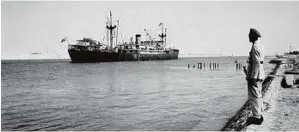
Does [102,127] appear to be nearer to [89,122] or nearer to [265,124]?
[89,122]

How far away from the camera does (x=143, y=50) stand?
10206 centimetres

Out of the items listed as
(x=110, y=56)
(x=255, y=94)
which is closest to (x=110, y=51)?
(x=110, y=56)

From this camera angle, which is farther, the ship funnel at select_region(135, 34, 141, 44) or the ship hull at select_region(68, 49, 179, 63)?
the ship funnel at select_region(135, 34, 141, 44)

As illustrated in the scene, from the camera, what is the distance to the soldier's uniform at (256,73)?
5711 mm

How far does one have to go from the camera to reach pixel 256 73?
224 inches

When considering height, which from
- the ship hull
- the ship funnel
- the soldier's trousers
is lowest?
the ship hull

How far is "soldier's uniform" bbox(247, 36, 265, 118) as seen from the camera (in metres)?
5.71

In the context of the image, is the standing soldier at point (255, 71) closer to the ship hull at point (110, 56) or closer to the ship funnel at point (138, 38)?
the ship hull at point (110, 56)

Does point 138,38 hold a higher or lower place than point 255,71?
higher

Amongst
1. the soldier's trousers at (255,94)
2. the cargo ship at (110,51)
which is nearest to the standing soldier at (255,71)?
the soldier's trousers at (255,94)

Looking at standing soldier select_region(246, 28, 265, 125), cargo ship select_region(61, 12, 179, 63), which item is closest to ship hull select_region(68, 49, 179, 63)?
cargo ship select_region(61, 12, 179, 63)

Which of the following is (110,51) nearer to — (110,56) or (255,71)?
(110,56)

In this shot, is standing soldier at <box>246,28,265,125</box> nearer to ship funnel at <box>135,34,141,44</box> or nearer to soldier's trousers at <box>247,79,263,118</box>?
soldier's trousers at <box>247,79,263,118</box>

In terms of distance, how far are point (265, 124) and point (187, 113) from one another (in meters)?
6.13
